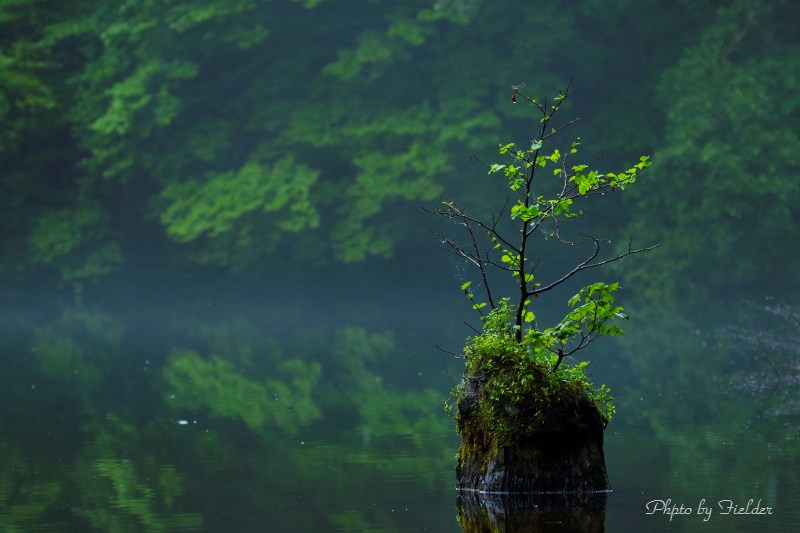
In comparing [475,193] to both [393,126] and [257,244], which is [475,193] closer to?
[393,126]

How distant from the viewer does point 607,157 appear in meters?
35.3

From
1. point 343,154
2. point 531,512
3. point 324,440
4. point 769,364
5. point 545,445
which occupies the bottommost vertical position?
point 531,512

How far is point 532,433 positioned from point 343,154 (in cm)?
2770

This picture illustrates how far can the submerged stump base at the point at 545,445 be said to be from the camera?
27.4ft

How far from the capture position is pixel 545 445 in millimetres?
8391

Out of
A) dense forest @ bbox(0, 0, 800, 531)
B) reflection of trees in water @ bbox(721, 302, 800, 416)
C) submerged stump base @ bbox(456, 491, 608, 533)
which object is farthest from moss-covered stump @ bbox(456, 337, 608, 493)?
dense forest @ bbox(0, 0, 800, 531)

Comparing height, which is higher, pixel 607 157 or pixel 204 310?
pixel 607 157

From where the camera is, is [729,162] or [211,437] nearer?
[211,437]

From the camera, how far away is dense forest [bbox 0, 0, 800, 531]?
29859 mm

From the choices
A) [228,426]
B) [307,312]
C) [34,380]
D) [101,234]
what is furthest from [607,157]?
[228,426]

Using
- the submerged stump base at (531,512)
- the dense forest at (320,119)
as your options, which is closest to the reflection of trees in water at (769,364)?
the submerged stump base at (531,512)

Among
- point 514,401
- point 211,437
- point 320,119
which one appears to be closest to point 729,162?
point 320,119

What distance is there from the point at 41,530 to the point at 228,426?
15.9 feet

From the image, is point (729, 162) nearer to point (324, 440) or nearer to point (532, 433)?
point (324, 440)
